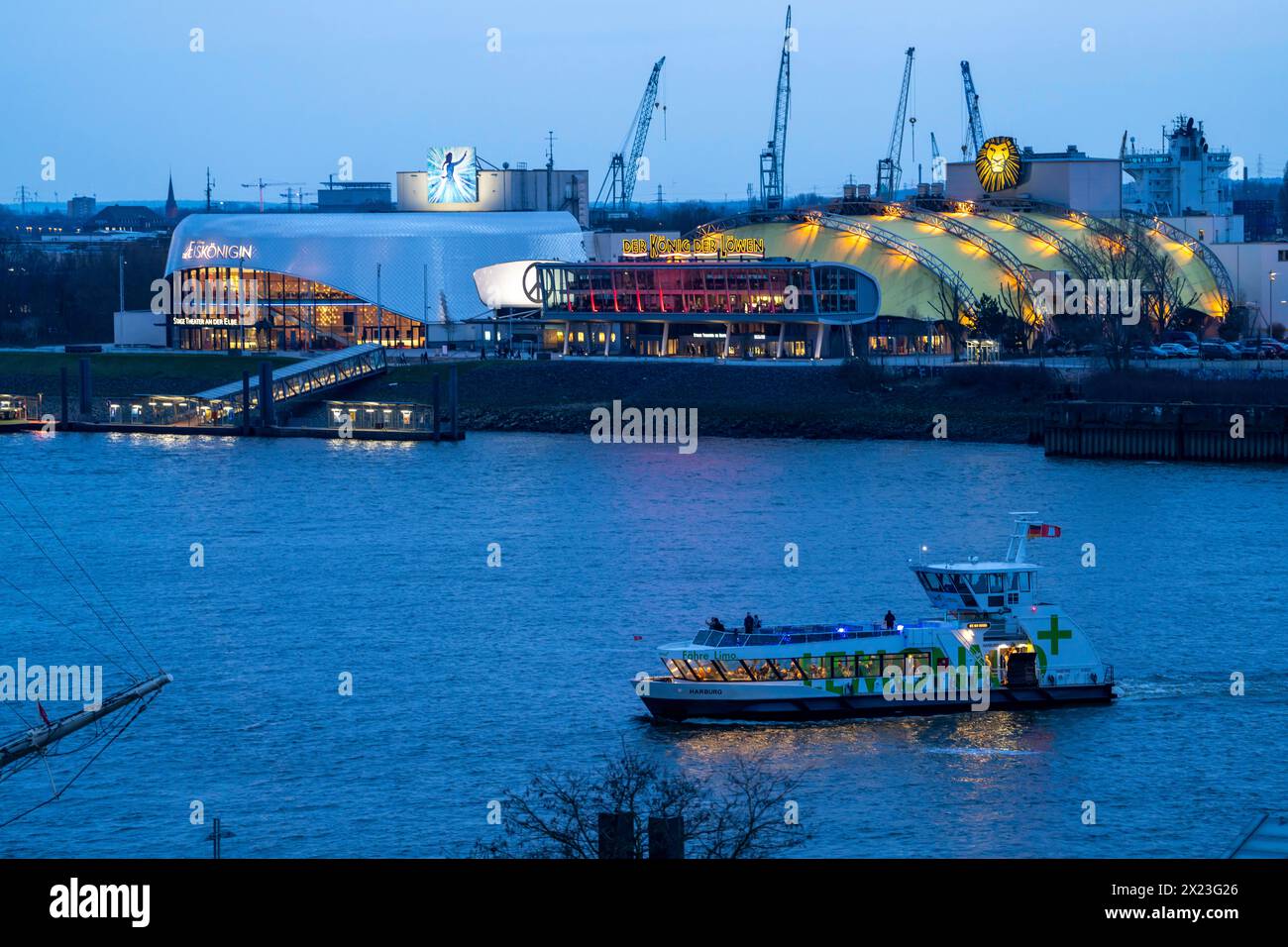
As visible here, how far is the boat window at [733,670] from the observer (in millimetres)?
27250

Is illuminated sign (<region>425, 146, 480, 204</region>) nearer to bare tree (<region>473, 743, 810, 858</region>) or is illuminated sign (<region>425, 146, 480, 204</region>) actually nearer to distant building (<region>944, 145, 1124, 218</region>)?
distant building (<region>944, 145, 1124, 218</region>)

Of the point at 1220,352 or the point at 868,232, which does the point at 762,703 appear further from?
the point at 868,232

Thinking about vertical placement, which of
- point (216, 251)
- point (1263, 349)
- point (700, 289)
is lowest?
point (1263, 349)

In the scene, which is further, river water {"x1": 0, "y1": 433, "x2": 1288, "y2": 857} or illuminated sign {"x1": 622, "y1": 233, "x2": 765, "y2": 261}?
illuminated sign {"x1": 622, "y1": 233, "x2": 765, "y2": 261}

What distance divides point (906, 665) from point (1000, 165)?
7223 centimetres

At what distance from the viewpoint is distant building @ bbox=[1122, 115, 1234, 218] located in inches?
4712

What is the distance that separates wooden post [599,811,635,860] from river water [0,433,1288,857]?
21.8ft

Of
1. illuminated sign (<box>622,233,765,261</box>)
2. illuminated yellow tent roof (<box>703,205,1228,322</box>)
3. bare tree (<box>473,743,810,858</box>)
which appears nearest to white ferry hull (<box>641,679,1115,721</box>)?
bare tree (<box>473,743,810,858</box>)

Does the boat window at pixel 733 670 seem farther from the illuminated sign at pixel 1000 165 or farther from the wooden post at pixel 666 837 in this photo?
the illuminated sign at pixel 1000 165

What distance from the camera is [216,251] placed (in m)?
101

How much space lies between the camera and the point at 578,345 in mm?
93312

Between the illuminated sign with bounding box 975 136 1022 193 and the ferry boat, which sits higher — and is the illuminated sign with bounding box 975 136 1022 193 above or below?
above

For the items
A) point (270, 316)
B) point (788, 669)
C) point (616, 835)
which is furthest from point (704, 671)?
point (270, 316)
